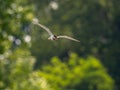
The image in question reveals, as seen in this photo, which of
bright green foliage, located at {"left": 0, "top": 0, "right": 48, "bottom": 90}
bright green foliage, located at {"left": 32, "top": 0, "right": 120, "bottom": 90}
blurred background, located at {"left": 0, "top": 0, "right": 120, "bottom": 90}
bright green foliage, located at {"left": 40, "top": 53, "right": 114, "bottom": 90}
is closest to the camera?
bright green foliage, located at {"left": 0, "top": 0, "right": 48, "bottom": 90}

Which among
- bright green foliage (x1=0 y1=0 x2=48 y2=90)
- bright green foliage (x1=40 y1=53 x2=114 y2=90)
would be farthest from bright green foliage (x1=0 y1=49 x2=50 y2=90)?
Answer: bright green foliage (x1=40 y1=53 x2=114 y2=90)

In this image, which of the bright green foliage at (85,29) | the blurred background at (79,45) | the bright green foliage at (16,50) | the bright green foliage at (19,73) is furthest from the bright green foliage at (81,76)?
the bright green foliage at (19,73)

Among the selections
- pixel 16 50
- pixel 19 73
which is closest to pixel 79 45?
pixel 16 50

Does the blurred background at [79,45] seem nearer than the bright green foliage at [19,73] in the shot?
No

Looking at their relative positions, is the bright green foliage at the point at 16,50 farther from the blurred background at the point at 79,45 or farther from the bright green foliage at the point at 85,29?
the bright green foliage at the point at 85,29

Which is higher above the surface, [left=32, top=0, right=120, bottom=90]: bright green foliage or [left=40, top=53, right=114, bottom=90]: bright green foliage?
[left=32, top=0, right=120, bottom=90]: bright green foliage

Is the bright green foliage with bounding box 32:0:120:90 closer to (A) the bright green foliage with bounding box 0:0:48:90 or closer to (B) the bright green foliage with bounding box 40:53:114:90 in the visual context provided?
(B) the bright green foliage with bounding box 40:53:114:90

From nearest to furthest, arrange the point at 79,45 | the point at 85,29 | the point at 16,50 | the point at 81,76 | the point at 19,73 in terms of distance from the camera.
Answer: the point at 19,73 < the point at 16,50 < the point at 81,76 < the point at 79,45 < the point at 85,29

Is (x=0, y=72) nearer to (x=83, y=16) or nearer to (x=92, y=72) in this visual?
(x=92, y=72)

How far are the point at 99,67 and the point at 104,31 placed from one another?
10.1m

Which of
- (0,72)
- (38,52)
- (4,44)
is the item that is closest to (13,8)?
(4,44)

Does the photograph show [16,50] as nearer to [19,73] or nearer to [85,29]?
[19,73]

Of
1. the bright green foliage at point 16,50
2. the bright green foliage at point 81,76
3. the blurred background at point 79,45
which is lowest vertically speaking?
the bright green foliage at point 16,50

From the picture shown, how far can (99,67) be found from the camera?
145 feet
